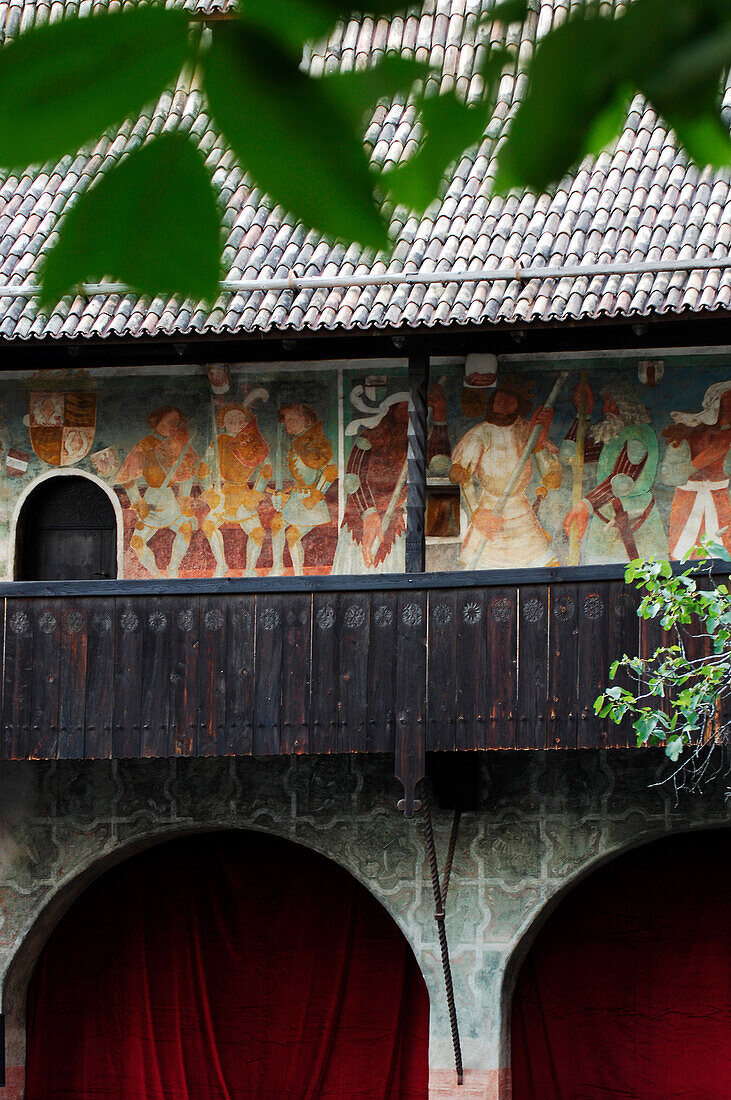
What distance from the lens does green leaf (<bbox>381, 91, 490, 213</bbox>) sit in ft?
4.30

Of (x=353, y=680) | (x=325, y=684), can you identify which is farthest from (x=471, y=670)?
(x=325, y=684)

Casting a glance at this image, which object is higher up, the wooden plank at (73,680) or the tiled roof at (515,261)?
the tiled roof at (515,261)

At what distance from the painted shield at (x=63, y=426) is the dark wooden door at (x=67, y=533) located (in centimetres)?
16

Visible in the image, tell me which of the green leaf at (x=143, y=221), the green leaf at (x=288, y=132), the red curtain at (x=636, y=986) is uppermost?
the green leaf at (x=288, y=132)

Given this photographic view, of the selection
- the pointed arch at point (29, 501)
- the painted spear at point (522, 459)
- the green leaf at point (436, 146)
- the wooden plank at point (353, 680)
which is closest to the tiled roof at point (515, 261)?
the painted spear at point (522, 459)

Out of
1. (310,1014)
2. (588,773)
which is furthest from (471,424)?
(310,1014)

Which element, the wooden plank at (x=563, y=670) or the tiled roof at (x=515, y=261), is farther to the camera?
the tiled roof at (x=515, y=261)

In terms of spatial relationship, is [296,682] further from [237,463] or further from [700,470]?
[700,470]

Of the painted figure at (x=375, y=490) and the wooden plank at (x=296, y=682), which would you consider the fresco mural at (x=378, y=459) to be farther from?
the wooden plank at (x=296, y=682)

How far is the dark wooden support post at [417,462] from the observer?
9195 millimetres

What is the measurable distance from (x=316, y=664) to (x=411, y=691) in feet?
1.86

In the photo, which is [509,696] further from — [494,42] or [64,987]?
[494,42]

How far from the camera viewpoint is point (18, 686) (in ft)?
30.6

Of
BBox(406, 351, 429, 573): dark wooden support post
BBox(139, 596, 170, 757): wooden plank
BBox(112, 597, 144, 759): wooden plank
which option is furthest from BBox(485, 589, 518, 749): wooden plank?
BBox(112, 597, 144, 759): wooden plank
